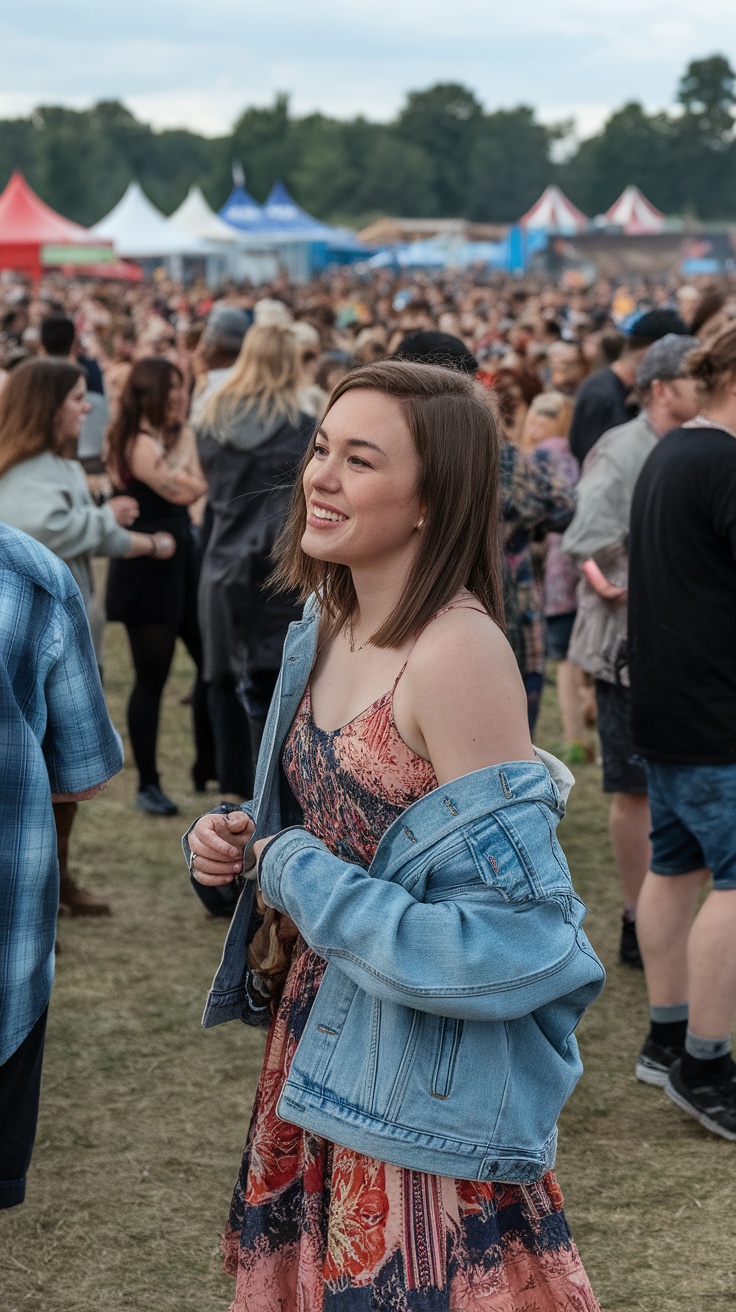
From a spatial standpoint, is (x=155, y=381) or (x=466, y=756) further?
(x=155, y=381)

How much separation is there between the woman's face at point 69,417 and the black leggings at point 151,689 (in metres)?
1.36

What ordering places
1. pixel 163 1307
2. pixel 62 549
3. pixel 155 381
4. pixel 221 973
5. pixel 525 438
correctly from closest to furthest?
pixel 221 973 < pixel 163 1307 < pixel 62 549 < pixel 155 381 < pixel 525 438

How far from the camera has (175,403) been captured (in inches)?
234

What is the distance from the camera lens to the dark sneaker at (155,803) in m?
6.45

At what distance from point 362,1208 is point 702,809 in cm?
189

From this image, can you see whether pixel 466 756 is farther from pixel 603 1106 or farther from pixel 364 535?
pixel 603 1106

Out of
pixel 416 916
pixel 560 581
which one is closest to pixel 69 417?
pixel 560 581

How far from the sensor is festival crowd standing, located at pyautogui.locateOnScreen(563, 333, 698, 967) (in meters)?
4.51

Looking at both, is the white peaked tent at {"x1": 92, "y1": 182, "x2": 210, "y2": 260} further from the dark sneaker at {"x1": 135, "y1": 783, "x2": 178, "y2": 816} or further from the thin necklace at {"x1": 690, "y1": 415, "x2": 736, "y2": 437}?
the thin necklace at {"x1": 690, "y1": 415, "x2": 736, "y2": 437}

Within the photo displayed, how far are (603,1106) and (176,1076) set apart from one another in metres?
1.19

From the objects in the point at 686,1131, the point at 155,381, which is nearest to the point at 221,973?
the point at 686,1131

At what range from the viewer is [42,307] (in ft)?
A: 61.2

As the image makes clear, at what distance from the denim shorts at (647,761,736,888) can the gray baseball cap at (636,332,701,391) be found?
136 centimetres

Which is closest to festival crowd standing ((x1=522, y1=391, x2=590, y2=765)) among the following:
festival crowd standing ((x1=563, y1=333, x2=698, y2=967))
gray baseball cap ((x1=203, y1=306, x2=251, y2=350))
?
gray baseball cap ((x1=203, y1=306, x2=251, y2=350))
